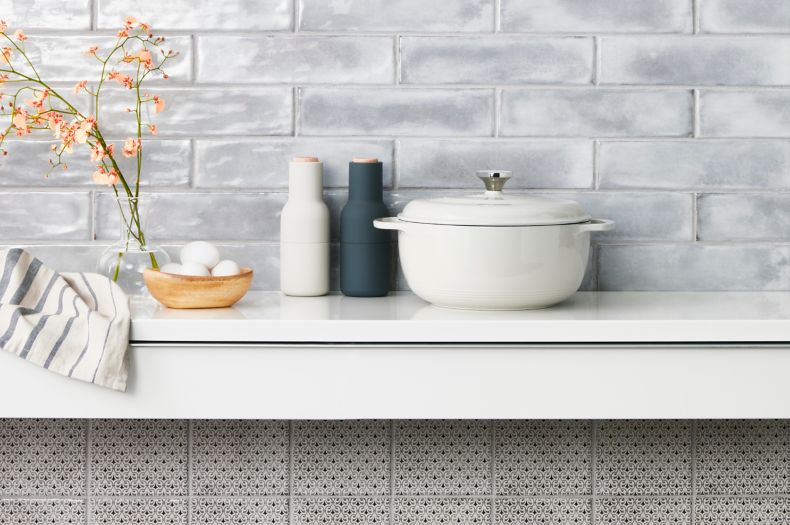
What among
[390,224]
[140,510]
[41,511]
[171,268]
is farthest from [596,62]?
[41,511]

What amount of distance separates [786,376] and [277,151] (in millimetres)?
949

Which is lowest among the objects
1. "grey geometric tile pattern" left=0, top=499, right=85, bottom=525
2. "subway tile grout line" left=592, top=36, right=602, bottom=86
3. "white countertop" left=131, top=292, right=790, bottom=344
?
"grey geometric tile pattern" left=0, top=499, right=85, bottom=525

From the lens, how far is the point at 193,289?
1.43 meters

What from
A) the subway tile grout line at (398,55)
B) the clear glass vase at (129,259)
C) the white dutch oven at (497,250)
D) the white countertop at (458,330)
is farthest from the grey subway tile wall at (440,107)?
the white countertop at (458,330)

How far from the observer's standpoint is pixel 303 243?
62.1 inches

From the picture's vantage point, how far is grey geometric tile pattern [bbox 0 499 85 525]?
5.70ft

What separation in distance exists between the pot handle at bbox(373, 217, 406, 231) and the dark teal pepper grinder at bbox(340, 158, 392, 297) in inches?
2.5

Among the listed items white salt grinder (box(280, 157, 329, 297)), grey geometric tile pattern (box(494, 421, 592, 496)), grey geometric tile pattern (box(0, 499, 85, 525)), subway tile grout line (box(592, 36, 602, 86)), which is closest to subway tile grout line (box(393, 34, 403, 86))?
white salt grinder (box(280, 157, 329, 297))

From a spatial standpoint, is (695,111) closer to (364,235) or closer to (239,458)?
(364,235)

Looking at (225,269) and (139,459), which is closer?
(225,269)

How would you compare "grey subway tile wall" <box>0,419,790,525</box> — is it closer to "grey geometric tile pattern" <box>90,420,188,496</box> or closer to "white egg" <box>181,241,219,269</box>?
"grey geometric tile pattern" <box>90,420,188,496</box>

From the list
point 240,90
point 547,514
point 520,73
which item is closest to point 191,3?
point 240,90

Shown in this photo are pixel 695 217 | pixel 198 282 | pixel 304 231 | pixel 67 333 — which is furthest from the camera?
pixel 695 217

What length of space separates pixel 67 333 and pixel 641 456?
1081mm
